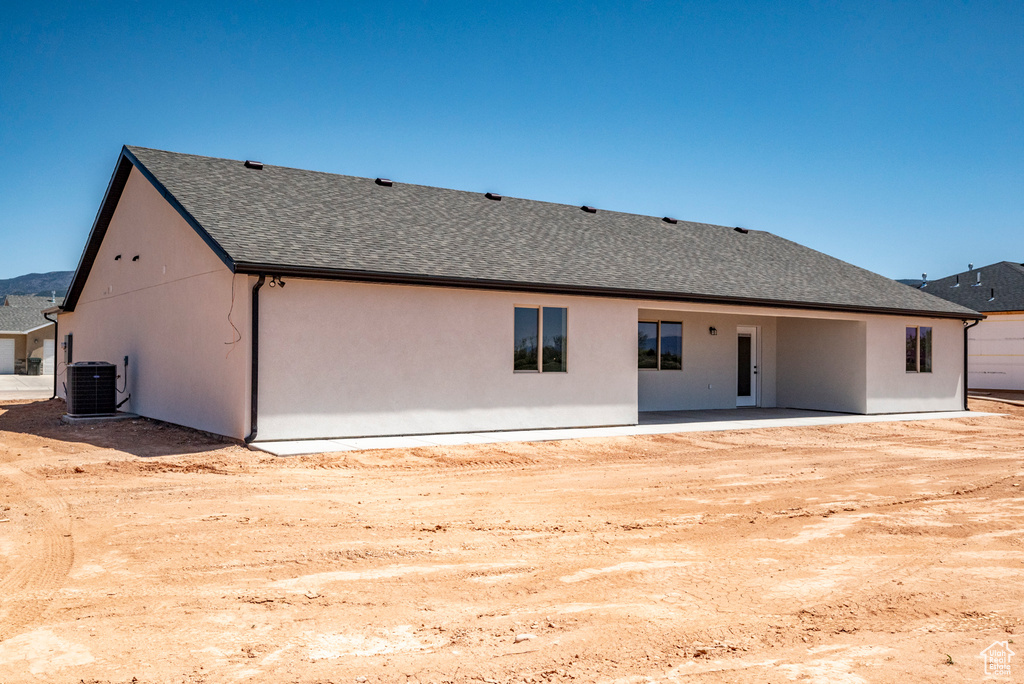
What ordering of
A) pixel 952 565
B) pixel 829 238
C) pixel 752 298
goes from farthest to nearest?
pixel 829 238 < pixel 752 298 < pixel 952 565

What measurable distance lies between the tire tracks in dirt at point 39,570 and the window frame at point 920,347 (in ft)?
64.8

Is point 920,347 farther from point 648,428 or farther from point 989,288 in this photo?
point 989,288

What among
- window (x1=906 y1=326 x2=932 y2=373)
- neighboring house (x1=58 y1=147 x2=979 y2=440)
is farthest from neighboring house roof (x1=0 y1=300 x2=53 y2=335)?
window (x1=906 y1=326 x2=932 y2=373)

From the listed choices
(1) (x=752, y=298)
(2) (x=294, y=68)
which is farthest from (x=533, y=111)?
(1) (x=752, y=298)

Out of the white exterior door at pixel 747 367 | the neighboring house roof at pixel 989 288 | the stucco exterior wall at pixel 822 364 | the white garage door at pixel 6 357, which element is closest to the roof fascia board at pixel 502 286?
the stucco exterior wall at pixel 822 364

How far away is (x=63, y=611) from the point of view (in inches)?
171

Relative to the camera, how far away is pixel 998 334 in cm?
3006

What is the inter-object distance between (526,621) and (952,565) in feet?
11.9

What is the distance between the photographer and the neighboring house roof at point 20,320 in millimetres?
42562

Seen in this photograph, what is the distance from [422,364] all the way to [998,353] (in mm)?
27735

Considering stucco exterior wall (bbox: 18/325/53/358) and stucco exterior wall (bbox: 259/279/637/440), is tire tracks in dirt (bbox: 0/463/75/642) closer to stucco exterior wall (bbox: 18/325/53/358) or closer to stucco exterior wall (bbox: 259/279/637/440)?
stucco exterior wall (bbox: 259/279/637/440)

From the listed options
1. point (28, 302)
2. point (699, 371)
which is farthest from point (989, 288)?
point (28, 302)

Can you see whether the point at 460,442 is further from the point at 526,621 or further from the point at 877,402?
the point at 877,402

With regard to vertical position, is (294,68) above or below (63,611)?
above
